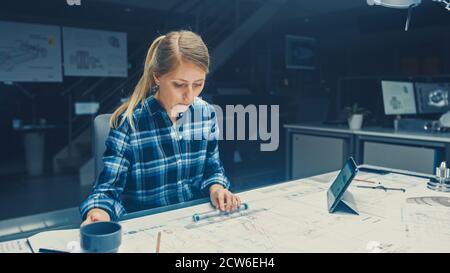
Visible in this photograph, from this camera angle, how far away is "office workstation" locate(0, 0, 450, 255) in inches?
42.3

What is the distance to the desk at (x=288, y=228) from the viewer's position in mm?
933

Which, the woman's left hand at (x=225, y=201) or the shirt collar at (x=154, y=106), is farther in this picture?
the shirt collar at (x=154, y=106)

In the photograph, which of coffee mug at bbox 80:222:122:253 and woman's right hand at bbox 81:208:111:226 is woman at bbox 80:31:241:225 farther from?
coffee mug at bbox 80:222:122:253

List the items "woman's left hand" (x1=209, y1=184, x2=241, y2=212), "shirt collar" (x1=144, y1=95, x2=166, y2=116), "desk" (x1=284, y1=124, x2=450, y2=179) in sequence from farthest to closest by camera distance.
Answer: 1. "desk" (x1=284, y1=124, x2=450, y2=179)
2. "shirt collar" (x1=144, y1=95, x2=166, y2=116)
3. "woman's left hand" (x1=209, y1=184, x2=241, y2=212)

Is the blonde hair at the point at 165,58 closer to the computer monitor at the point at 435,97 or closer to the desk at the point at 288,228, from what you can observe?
the desk at the point at 288,228

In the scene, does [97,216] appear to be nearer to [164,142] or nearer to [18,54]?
[164,142]

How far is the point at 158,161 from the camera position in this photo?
1.42 meters

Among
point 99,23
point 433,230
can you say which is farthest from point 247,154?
point 433,230

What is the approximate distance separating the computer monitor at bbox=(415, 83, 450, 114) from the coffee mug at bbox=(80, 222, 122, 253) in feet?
11.0

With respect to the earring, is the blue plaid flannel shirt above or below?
below

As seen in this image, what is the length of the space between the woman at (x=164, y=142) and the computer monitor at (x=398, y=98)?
221 cm

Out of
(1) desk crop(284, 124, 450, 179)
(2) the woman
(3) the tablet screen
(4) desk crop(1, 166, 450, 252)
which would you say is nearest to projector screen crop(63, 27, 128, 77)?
(1) desk crop(284, 124, 450, 179)

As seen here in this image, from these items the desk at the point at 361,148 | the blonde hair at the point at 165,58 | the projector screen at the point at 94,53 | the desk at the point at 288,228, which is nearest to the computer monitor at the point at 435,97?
the desk at the point at 361,148
